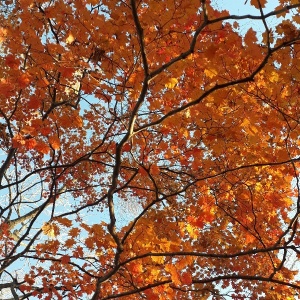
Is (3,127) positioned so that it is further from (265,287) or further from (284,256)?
(265,287)

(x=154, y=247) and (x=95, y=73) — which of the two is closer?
(x=154, y=247)

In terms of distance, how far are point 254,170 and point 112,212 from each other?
3.12 metres

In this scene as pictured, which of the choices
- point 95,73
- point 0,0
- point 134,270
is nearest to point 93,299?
point 134,270

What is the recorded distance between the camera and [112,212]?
11.2ft

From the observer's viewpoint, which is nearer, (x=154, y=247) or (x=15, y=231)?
(x=154, y=247)

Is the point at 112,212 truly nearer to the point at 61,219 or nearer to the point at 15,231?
the point at 61,219

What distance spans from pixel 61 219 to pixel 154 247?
124cm

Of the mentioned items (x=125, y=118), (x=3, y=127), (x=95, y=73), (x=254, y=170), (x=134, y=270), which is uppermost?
(x=3, y=127)

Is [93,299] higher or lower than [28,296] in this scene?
lower

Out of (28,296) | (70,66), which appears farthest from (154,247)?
(70,66)

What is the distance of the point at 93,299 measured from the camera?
361 cm

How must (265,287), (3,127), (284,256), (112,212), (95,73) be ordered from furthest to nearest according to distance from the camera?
(265,287) → (3,127) → (95,73) → (112,212) → (284,256)

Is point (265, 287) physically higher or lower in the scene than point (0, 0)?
lower

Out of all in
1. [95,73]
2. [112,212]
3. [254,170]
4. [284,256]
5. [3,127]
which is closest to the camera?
[284,256]
